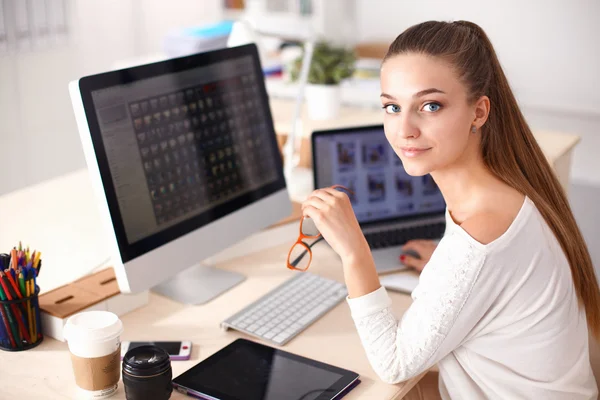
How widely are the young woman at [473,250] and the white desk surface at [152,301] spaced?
12cm

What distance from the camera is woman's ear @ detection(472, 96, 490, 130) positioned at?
116 cm

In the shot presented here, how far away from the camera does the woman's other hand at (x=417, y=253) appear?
1.59 m

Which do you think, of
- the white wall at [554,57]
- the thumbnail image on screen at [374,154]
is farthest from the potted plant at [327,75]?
the white wall at [554,57]

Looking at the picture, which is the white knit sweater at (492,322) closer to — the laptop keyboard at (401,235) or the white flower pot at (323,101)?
the laptop keyboard at (401,235)

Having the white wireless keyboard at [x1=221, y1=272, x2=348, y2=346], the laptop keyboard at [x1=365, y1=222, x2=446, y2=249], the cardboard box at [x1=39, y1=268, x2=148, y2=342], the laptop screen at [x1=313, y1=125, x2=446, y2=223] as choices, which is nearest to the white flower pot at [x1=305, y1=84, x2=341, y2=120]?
the laptop screen at [x1=313, y1=125, x2=446, y2=223]

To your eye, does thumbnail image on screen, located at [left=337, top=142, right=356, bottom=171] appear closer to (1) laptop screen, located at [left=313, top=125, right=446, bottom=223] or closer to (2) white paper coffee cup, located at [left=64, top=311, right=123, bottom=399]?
(1) laptop screen, located at [left=313, top=125, right=446, bottom=223]

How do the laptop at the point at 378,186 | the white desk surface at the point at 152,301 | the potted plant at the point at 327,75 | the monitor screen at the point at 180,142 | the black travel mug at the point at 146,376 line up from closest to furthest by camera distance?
the black travel mug at the point at 146,376 < the white desk surface at the point at 152,301 < the monitor screen at the point at 180,142 < the laptop at the point at 378,186 < the potted plant at the point at 327,75

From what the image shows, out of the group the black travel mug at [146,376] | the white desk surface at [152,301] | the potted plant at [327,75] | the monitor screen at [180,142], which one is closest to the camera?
the black travel mug at [146,376]

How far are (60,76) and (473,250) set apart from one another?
3.28 meters

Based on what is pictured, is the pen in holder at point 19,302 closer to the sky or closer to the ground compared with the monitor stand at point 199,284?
closer to the sky

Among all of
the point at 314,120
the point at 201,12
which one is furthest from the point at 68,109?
the point at 314,120

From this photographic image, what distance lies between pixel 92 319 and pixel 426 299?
53cm

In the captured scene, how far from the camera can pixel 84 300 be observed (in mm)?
1331

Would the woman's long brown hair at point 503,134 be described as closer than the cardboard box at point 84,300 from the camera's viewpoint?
Yes
